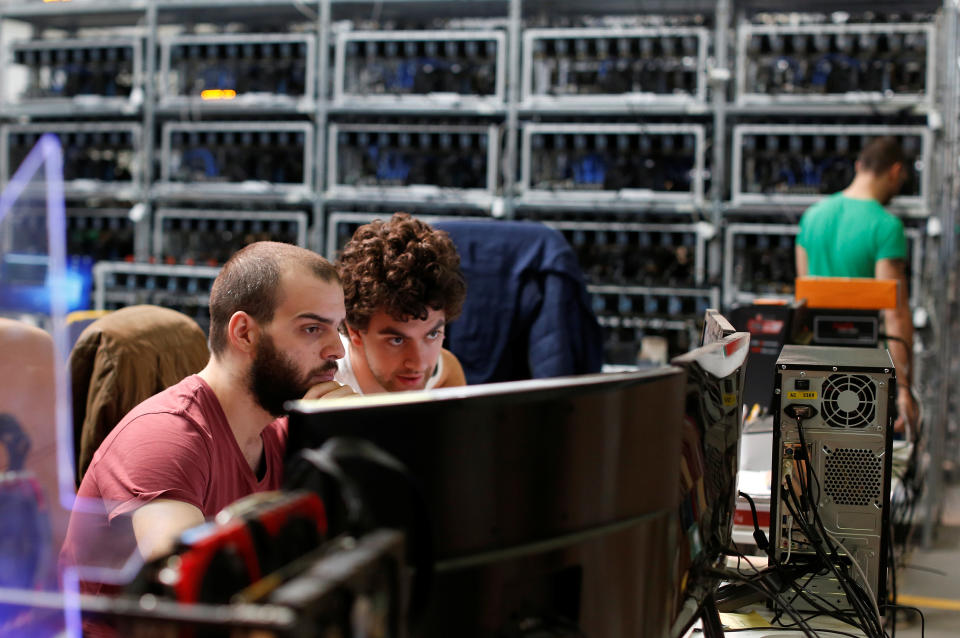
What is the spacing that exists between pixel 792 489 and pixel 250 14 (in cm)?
540

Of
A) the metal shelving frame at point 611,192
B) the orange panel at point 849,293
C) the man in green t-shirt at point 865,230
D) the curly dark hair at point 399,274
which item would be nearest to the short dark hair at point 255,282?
the curly dark hair at point 399,274

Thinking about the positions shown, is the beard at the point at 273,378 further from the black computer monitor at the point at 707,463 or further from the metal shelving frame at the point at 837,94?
the metal shelving frame at the point at 837,94

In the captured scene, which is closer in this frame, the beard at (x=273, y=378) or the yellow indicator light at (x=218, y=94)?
the beard at (x=273, y=378)

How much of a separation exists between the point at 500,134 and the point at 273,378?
409 cm

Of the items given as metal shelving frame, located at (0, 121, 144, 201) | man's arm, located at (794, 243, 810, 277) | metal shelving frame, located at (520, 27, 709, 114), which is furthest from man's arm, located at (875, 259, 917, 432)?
metal shelving frame, located at (0, 121, 144, 201)

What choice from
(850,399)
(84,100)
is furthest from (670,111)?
(850,399)

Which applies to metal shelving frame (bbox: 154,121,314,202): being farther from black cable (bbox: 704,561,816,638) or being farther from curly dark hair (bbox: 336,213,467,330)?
black cable (bbox: 704,561,816,638)

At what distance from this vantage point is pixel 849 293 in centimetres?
301

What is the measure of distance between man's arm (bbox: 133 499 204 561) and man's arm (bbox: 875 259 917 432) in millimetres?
2679

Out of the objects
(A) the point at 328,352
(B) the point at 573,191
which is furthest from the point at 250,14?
(A) the point at 328,352

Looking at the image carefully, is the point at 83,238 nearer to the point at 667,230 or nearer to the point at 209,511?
the point at 667,230

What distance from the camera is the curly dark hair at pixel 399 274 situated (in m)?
2.09

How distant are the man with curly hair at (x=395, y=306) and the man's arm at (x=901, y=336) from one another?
192 cm

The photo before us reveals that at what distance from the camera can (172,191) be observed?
19.3 ft
